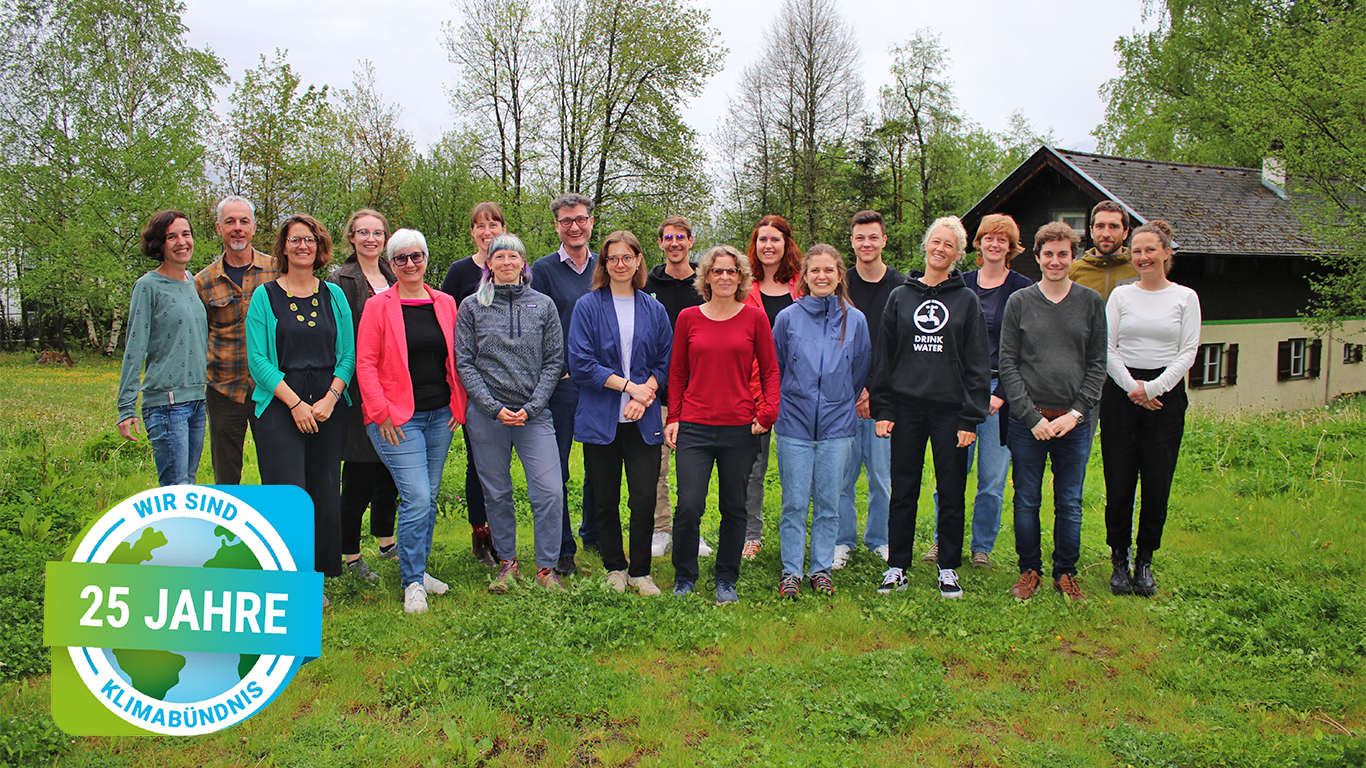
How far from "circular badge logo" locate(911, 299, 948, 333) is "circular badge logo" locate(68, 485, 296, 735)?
357 cm

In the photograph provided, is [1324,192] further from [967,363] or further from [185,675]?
[185,675]

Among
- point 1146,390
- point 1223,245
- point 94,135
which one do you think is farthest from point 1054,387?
point 94,135

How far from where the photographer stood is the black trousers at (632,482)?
4887mm

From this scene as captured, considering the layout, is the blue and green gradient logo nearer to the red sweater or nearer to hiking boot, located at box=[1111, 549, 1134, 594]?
the red sweater

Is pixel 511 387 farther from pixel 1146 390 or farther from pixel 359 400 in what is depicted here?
pixel 1146 390

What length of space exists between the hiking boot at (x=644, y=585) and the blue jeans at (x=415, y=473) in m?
1.22

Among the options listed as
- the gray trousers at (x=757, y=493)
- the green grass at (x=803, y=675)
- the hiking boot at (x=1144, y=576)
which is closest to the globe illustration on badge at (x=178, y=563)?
the green grass at (x=803, y=675)

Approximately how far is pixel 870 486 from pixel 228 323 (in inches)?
170

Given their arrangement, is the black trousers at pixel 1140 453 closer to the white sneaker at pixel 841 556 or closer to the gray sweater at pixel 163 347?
the white sneaker at pixel 841 556

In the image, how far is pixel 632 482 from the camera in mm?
4910

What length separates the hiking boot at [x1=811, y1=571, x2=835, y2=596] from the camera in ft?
16.3

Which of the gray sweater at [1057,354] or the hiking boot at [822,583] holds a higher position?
the gray sweater at [1057,354]

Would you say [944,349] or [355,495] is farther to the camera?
[355,495]

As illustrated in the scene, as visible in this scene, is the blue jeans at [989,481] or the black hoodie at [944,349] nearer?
the black hoodie at [944,349]
